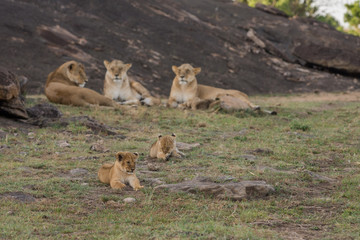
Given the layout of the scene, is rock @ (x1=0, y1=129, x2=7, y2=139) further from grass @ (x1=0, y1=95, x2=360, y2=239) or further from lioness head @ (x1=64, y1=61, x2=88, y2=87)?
lioness head @ (x1=64, y1=61, x2=88, y2=87)

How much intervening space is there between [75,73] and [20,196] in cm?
1053

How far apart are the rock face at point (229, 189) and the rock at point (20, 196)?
146 centimetres

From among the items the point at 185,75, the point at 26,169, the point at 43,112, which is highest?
the point at 185,75

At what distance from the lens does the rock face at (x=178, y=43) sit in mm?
22641

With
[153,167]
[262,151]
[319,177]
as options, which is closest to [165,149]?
[153,167]

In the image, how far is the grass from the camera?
5266 mm

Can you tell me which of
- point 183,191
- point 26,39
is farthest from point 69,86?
point 183,191

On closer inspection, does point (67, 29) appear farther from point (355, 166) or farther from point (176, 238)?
point (176, 238)

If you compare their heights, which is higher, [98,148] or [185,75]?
[185,75]

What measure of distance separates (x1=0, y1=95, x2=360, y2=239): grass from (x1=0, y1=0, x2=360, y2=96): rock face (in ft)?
31.8

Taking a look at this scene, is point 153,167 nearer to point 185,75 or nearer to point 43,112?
point 43,112

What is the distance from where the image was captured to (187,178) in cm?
723

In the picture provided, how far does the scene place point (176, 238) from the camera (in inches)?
191

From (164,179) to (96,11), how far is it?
846 inches
